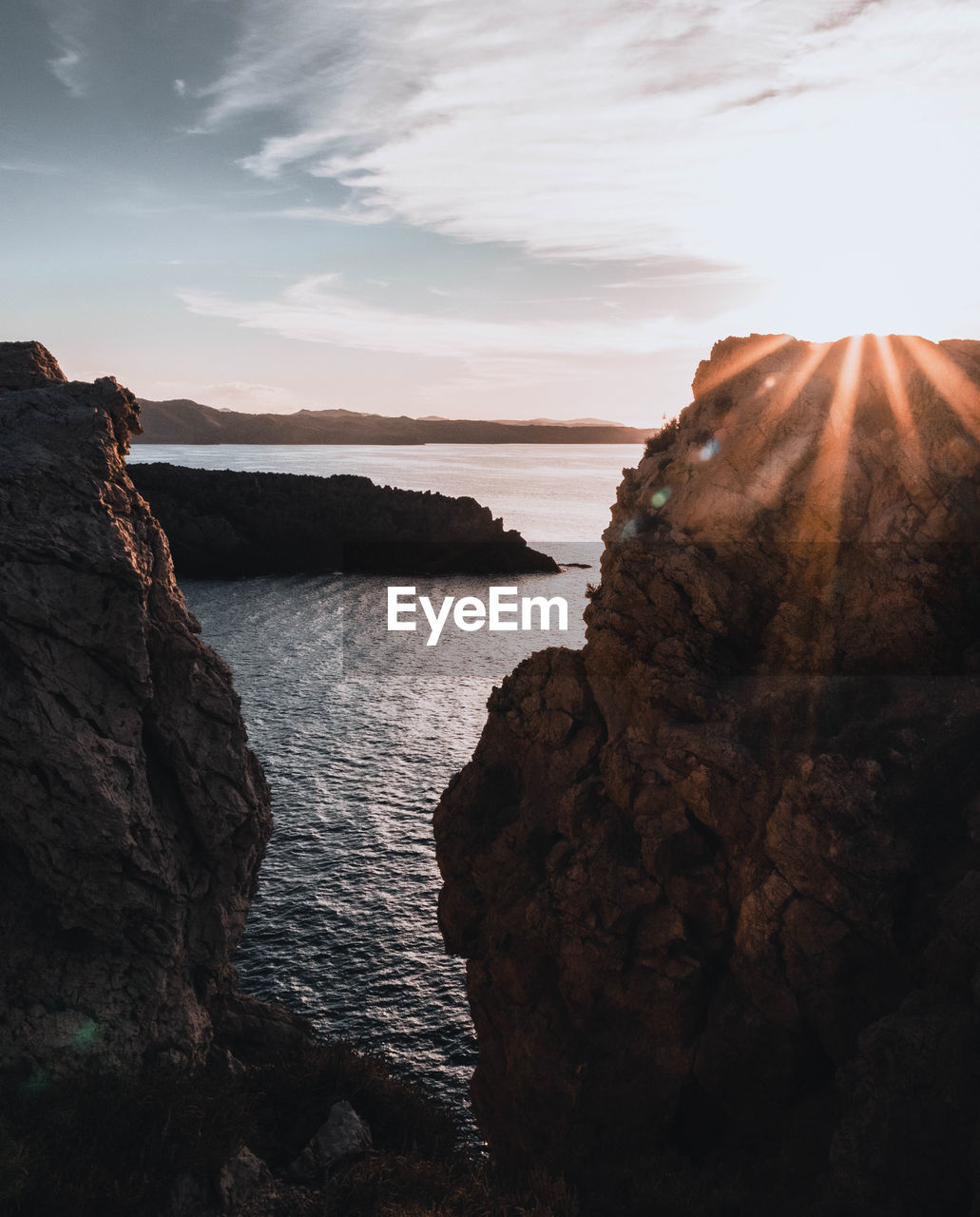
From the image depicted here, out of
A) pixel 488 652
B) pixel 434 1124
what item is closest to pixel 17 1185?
pixel 434 1124

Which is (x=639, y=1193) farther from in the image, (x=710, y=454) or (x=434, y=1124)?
(x=710, y=454)

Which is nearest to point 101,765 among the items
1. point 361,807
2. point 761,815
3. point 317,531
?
point 761,815

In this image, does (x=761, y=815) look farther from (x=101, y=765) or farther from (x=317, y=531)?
(x=317, y=531)

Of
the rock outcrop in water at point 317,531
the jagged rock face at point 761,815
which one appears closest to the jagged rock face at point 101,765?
the jagged rock face at point 761,815

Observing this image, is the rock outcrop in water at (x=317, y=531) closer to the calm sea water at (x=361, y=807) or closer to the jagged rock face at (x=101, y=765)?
the calm sea water at (x=361, y=807)

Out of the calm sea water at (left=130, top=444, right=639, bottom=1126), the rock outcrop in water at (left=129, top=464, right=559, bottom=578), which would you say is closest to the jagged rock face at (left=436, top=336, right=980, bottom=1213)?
the calm sea water at (left=130, top=444, right=639, bottom=1126)

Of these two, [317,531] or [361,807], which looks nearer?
[361,807]
